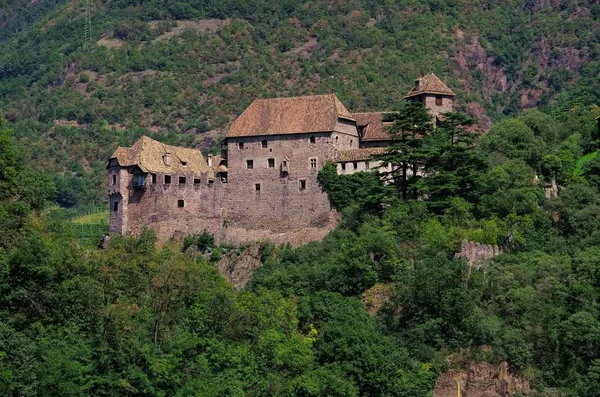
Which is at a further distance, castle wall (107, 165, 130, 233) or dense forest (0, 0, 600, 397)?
castle wall (107, 165, 130, 233)

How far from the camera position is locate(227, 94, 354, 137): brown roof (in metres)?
97.0

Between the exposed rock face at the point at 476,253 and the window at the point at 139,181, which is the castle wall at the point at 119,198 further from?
the exposed rock face at the point at 476,253

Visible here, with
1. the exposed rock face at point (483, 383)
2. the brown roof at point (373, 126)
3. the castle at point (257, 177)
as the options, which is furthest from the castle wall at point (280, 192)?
the exposed rock face at point (483, 383)

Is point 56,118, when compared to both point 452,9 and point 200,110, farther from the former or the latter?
point 452,9

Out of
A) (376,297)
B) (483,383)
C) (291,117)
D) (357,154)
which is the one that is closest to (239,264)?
(357,154)

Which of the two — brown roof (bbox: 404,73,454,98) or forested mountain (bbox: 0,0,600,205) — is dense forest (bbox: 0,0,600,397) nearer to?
brown roof (bbox: 404,73,454,98)

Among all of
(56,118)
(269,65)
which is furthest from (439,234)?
(56,118)

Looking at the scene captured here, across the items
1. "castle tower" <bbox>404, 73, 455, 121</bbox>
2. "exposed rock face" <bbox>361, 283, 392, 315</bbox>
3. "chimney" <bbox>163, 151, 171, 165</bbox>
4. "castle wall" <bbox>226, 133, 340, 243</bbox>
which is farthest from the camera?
"castle tower" <bbox>404, 73, 455, 121</bbox>

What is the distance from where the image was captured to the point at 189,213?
9669cm

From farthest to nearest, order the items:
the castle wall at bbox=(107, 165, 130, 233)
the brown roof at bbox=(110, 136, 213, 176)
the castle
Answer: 1. the brown roof at bbox=(110, 136, 213, 176)
2. the castle wall at bbox=(107, 165, 130, 233)
3. the castle

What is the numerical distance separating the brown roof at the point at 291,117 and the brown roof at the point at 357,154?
6.27ft

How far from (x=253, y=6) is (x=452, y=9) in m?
26.0

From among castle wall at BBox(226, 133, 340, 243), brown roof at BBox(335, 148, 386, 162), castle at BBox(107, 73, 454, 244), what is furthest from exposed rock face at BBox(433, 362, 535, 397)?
brown roof at BBox(335, 148, 386, 162)

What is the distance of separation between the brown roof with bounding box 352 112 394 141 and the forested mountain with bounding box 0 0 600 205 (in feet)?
195
